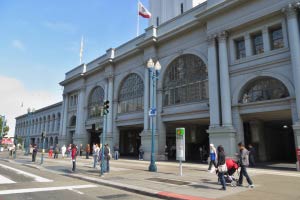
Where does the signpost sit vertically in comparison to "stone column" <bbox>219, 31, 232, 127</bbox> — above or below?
below

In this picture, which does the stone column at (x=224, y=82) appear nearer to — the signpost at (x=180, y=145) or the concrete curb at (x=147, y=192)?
the signpost at (x=180, y=145)

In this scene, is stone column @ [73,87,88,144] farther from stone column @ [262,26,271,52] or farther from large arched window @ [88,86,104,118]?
stone column @ [262,26,271,52]

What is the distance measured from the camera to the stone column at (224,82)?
72.4 feet

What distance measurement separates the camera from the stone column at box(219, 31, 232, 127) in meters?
22.1

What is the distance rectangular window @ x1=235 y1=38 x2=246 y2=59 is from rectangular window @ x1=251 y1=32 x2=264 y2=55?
986 millimetres

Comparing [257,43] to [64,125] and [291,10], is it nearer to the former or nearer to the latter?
[291,10]

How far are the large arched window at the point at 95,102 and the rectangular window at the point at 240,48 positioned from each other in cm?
2349

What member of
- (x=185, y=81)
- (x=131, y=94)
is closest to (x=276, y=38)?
(x=185, y=81)

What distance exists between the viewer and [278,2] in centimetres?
2039

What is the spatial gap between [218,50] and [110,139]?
64.1 feet

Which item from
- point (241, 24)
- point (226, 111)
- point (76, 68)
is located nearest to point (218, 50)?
point (241, 24)

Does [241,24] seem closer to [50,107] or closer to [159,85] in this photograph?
[159,85]

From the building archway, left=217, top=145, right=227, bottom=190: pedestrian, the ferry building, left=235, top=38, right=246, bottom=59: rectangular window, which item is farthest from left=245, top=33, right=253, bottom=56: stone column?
left=217, top=145, right=227, bottom=190: pedestrian

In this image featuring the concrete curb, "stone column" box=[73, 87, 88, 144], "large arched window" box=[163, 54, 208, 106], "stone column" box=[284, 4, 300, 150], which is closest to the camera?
the concrete curb
